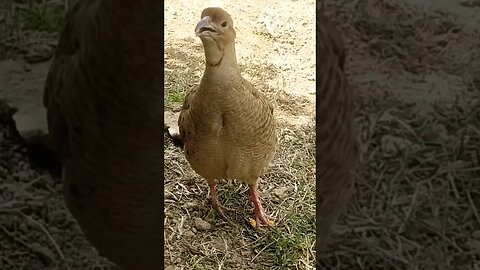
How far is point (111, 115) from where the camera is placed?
125cm

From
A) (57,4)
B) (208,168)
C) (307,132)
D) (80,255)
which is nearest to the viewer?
(57,4)

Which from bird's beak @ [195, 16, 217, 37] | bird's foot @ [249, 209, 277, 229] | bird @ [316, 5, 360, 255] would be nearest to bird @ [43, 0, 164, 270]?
bird @ [316, 5, 360, 255]

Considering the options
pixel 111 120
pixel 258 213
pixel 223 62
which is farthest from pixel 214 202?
pixel 111 120

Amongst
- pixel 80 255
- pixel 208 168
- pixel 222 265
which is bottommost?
pixel 222 265

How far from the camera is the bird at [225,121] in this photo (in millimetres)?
1646

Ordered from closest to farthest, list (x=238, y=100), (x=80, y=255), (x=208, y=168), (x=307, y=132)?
(x=80, y=255)
(x=238, y=100)
(x=208, y=168)
(x=307, y=132)

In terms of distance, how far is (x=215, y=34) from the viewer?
5.27ft

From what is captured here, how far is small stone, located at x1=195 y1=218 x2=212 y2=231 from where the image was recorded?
203 cm

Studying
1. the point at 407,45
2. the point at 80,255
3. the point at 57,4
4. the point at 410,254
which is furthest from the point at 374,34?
the point at 80,255

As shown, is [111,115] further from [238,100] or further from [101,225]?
[238,100]

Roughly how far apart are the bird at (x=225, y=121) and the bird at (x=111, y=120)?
1.31 ft

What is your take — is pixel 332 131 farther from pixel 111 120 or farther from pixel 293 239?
pixel 293 239

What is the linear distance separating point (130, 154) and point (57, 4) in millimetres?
285

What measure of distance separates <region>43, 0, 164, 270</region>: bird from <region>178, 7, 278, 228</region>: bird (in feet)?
1.31
